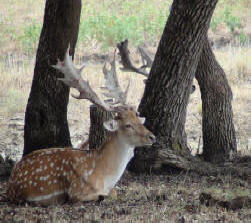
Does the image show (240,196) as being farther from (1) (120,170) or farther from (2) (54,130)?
(2) (54,130)

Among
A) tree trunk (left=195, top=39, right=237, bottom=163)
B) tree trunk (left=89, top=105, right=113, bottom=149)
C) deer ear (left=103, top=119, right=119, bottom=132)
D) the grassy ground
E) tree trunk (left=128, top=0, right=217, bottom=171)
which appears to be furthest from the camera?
tree trunk (left=195, top=39, right=237, bottom=163)

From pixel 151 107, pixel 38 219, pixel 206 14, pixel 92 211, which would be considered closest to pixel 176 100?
pixel 151 107

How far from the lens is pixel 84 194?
282 inches

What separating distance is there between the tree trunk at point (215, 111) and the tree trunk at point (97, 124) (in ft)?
5.85

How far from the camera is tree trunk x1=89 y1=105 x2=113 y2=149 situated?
8.33 metres

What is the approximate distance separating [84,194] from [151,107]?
1768mm

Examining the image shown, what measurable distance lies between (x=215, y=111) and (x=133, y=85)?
668 centimetres

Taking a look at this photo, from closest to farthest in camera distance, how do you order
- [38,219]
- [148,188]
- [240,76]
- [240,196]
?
[38,219] < [240,196] < [148,188] < [240,76]

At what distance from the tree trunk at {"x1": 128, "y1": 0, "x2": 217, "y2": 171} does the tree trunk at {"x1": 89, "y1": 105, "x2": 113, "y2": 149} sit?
509 mm

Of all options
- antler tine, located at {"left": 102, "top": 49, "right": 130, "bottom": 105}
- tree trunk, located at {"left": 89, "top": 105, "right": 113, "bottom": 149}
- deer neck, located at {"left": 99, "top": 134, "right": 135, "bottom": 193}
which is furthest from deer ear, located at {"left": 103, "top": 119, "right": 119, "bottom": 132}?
tree trunk, located at {"left": 89, "top": 105, "right": 113, "bottom": 149}

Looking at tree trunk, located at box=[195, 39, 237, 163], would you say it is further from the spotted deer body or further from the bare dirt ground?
the spotted deer body

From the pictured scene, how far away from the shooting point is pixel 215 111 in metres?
9.45

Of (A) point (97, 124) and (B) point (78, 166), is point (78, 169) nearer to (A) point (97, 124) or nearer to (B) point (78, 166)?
(B) point (78, 166)

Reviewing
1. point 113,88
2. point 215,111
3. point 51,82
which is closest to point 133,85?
point 215,111
